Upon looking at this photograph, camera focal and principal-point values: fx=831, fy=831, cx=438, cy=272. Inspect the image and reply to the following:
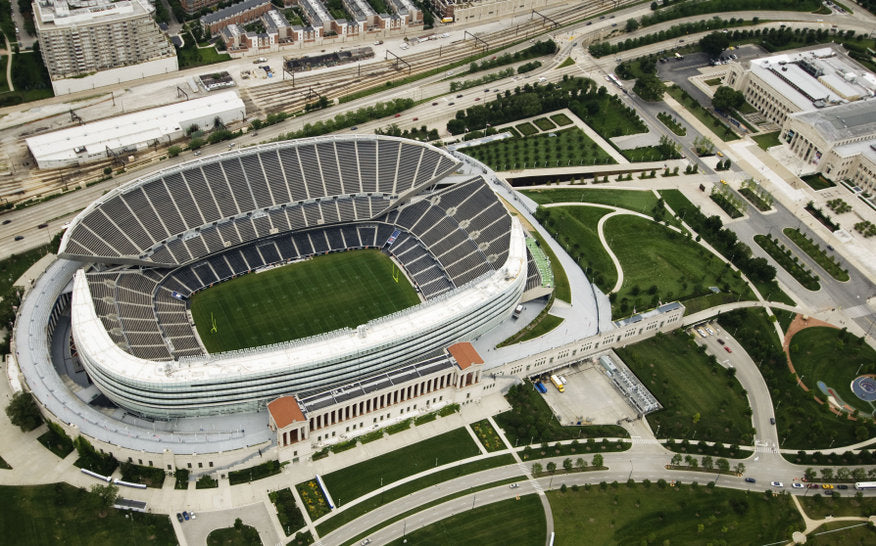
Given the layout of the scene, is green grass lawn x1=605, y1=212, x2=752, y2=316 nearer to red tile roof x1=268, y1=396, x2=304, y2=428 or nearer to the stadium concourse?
the stadium concourse

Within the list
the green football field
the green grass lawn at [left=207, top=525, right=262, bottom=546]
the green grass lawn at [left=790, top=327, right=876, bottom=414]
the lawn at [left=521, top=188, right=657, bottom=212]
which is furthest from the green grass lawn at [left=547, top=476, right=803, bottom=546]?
the lawn at [left=521, top=188, right=657, bottom=212]

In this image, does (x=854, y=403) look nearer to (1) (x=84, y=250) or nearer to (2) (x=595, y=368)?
(2) (x=595, y=368)

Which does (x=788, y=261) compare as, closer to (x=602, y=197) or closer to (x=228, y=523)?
(x=602, y=197)

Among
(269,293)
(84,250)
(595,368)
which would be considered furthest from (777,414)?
(84,250)

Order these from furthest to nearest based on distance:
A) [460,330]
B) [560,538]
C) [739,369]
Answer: [739,369]
[460,330]
[560,538]

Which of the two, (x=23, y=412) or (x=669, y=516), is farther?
(x=23, y=412)

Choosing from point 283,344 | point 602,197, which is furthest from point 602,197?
point 283,344

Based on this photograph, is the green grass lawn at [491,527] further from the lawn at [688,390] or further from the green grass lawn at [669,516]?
the lawn at [688,390]
